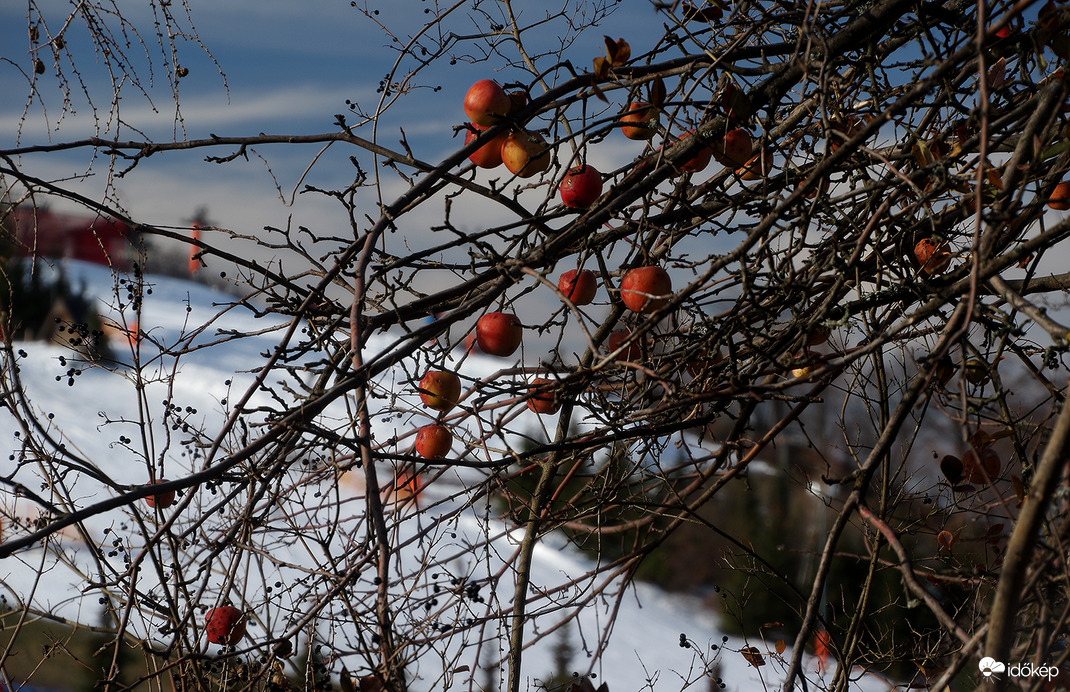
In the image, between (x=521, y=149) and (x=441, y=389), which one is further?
(x=441, y=389)

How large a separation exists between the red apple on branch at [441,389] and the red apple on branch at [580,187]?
410mm

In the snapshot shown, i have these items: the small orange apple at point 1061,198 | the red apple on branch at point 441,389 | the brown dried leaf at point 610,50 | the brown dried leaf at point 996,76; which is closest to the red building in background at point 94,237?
the red apple on branch at point 441,389

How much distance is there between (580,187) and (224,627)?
1.25 meters

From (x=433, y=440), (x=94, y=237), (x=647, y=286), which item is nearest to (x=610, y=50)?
(x=647, y=286)

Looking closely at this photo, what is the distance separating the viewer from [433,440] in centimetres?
155

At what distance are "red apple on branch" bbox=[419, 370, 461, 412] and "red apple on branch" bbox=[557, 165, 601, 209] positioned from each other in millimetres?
410

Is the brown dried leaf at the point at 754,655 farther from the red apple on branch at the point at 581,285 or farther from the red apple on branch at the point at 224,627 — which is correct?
the red apple on branch at the point at 224,627

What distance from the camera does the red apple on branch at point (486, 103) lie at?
131cm

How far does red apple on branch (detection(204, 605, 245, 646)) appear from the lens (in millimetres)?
1654

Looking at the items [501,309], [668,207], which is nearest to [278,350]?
[501,309]

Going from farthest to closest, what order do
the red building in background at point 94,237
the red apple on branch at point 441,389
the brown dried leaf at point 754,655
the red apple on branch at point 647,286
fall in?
the brown dried leaf at point 754,655
the red building in background at point 94,237
the red apple on branch at point 441,389
the red apple on branch at point 647,286

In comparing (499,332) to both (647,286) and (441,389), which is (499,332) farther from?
(647,286)

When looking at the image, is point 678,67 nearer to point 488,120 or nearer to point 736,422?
point 488,120

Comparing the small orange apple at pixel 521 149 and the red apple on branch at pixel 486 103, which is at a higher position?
the red apple on branch at pixel 486 103
